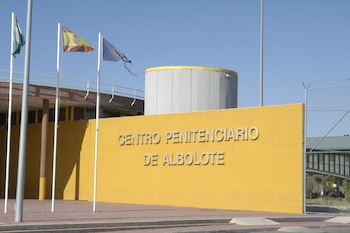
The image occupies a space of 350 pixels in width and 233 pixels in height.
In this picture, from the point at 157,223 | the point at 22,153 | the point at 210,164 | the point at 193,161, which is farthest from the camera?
the point at 193,161

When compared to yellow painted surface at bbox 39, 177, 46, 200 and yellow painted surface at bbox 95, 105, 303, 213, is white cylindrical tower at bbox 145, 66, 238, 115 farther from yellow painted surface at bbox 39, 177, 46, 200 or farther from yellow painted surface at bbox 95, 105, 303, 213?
yellow painted surface at bbox 39, 177, 46, 200

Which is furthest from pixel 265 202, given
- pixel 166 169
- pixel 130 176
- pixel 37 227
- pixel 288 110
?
pixel 37 227

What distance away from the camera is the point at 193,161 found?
99.8ft

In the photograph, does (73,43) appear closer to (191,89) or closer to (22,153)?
(22,153)

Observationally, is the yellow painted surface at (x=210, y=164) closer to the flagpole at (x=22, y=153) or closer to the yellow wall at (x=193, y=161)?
the yellow wall at (x=193, y=161)

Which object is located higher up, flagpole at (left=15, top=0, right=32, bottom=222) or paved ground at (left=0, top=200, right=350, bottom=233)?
flagpole at (left=15, top=0, right=32, bottom=222)

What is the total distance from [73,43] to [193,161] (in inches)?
368

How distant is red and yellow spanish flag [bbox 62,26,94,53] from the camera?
78.9 feet

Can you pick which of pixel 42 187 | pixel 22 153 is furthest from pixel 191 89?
pixel 22 153

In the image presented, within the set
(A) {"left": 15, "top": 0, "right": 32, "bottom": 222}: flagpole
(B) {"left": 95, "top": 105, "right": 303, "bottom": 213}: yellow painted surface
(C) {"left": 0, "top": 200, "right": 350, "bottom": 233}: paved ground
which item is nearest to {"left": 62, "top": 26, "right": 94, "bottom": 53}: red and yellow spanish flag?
(A) {"left": 15, "top": 0, "right": 32, "bottom": 222}: flagpole

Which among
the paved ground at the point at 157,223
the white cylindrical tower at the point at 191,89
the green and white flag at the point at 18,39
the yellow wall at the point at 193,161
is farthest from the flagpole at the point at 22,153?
the white cylindrical tower at the point at 191,89

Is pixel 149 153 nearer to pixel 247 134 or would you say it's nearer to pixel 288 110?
pixel 247 134

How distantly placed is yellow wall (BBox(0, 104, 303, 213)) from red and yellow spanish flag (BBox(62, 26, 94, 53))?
798cm

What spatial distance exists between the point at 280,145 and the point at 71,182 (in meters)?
14.8
